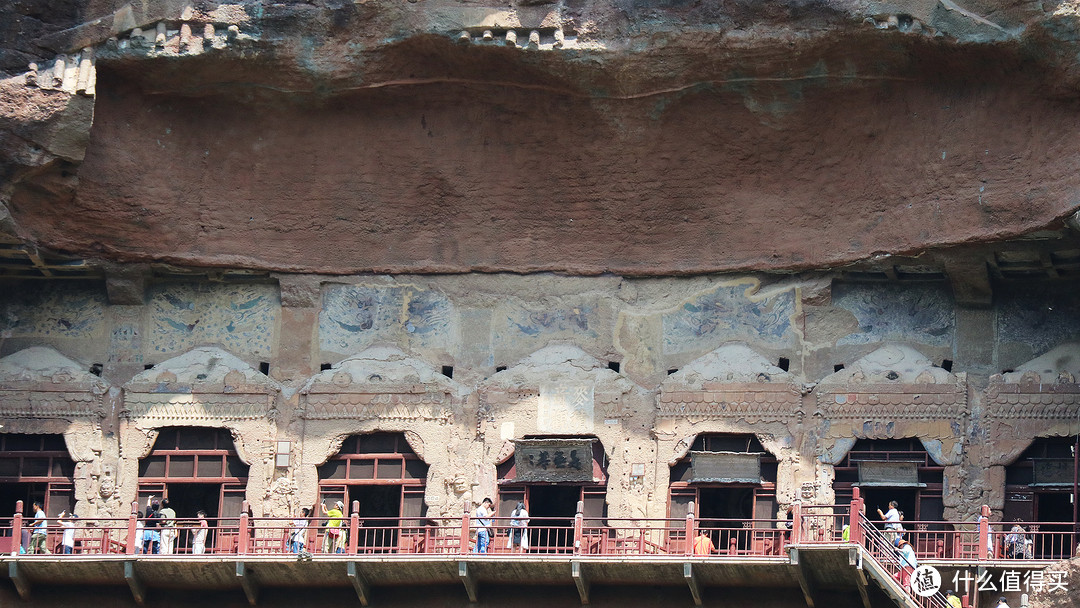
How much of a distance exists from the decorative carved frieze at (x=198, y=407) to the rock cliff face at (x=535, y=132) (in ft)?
6.30

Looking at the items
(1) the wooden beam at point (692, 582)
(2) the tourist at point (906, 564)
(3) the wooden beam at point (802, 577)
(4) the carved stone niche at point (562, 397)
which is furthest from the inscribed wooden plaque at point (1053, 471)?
(4) the carved stone niche at point (562, 397)

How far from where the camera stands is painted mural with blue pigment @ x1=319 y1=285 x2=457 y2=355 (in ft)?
93.9

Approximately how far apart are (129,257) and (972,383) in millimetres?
11777

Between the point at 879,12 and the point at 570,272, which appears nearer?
the point at 879,12

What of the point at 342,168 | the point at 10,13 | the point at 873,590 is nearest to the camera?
the point at 873,590

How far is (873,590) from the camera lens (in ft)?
78.5

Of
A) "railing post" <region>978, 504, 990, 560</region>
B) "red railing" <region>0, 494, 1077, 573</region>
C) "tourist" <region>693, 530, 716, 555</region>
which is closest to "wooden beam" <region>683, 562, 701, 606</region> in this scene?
"red railing" <region>0, 494, 1077, 573</region>

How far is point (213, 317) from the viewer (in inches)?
1134

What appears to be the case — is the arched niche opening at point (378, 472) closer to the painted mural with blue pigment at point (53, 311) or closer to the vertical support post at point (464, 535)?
the vertical support post at point (464, 535)

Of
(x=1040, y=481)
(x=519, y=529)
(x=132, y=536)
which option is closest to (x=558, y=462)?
(x=519, y=529)

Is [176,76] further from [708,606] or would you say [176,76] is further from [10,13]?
[708,606]

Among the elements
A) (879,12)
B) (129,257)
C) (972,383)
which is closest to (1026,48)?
(879,12)

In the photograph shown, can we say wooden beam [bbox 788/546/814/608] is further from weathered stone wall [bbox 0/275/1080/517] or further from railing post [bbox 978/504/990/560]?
weathered stone wall [bbox 0/275/1080/517]

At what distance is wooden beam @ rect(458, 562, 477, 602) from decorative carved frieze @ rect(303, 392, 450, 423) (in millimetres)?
3407
